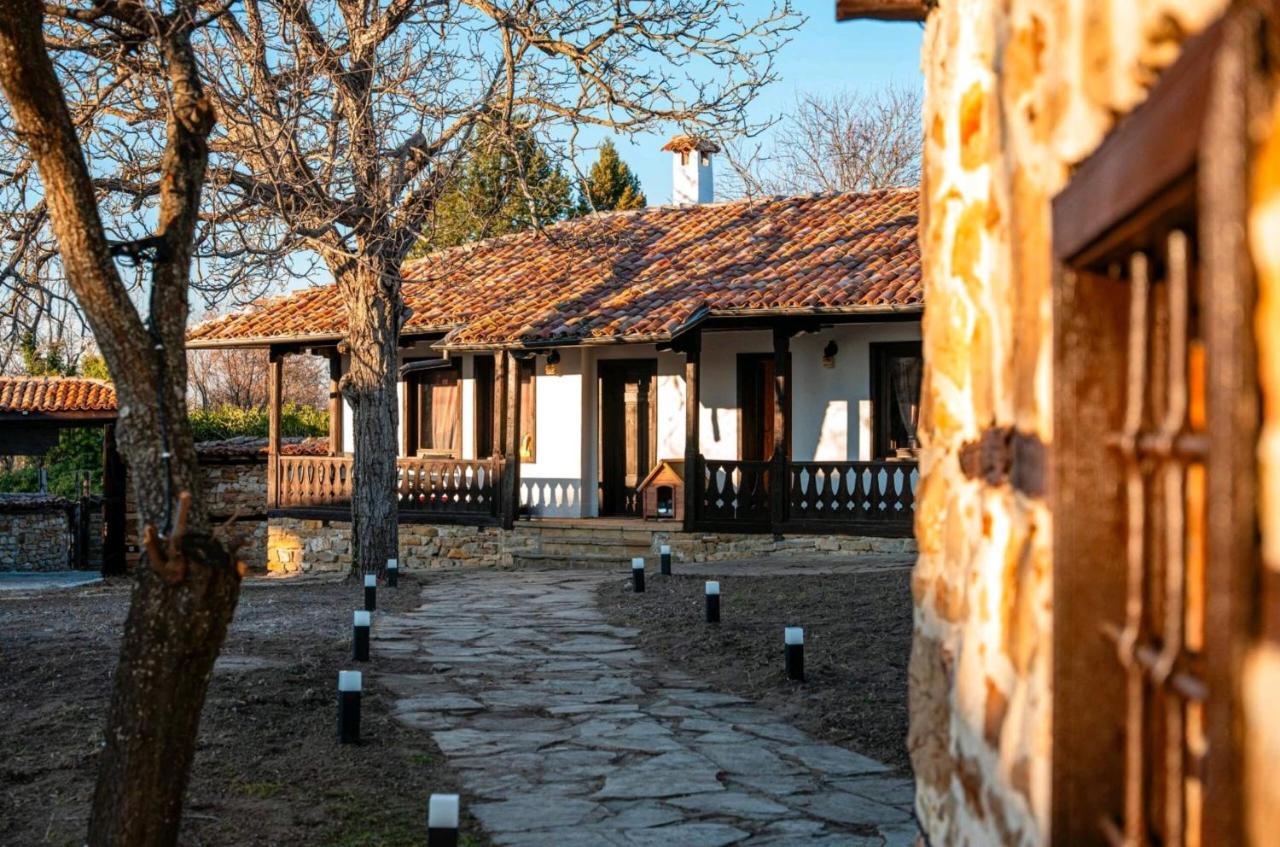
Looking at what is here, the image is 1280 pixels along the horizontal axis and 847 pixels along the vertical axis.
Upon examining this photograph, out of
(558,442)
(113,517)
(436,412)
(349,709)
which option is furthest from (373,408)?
(349,709)

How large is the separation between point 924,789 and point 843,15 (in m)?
2.15

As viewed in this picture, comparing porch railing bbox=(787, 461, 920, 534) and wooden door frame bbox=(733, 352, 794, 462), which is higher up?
wooden door frame bbox=(733, 352, 794, 462)

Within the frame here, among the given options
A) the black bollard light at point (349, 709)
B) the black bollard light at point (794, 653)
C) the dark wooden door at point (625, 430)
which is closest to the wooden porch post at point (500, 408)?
the dark wooden door at point (625, 430)

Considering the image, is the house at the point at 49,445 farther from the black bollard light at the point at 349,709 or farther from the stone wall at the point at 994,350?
the stone wall at the point at 994,350

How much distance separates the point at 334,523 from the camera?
818 inches

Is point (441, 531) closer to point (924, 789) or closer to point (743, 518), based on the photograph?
point (743, 518)

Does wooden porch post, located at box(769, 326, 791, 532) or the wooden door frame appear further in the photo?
the wooden door frame

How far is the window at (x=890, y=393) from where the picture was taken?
17.5 meters

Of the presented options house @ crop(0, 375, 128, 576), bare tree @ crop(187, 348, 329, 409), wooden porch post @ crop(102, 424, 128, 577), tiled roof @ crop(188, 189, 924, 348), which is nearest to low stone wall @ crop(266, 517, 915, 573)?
wooden porch post @ crop(102, 424, 128, 577)

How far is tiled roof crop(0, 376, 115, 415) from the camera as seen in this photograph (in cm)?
2245

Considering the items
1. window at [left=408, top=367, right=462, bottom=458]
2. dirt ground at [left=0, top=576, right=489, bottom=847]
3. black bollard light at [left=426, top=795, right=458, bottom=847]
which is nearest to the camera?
black bollard light at [left=426, top=795, right=458, bottom=847]

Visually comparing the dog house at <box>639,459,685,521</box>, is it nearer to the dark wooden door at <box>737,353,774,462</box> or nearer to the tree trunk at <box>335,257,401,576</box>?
the dark wooden door at <box>737,353,774,462</box>

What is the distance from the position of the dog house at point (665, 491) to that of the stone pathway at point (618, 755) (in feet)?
22.3

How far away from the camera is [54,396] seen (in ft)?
75.3
